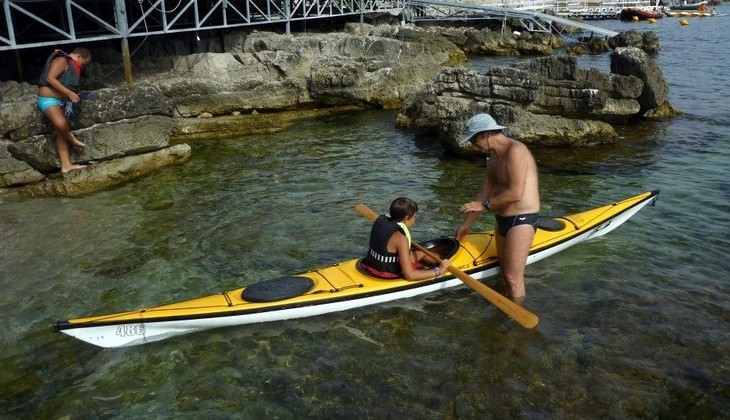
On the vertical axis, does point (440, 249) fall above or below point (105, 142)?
below

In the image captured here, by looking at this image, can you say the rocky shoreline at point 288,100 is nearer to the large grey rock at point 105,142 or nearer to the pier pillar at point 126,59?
the large grey rock at point 105,142

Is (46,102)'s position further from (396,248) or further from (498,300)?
(498,300)

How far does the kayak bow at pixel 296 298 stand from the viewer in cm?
523

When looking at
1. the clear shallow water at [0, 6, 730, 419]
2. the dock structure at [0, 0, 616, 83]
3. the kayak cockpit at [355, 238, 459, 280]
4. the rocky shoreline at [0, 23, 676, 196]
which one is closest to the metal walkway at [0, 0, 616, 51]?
the dock structure at [0, 0, 616, 83]

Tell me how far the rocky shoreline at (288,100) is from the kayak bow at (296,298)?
5431 mm

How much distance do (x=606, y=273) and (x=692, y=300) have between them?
101cm

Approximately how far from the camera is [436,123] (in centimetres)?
1360

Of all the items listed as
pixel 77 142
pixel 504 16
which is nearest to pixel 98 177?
pixel 77 142

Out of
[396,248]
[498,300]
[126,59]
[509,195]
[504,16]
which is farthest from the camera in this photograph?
[504,16]

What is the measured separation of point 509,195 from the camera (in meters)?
5.66

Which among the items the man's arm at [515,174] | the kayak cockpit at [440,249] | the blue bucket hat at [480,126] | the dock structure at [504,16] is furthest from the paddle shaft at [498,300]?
the dock structure at [504,16]

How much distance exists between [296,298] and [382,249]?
1.08m

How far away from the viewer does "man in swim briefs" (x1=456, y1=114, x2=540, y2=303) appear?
218 inches

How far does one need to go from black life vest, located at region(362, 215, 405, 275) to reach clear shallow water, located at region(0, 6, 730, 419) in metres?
0.52
